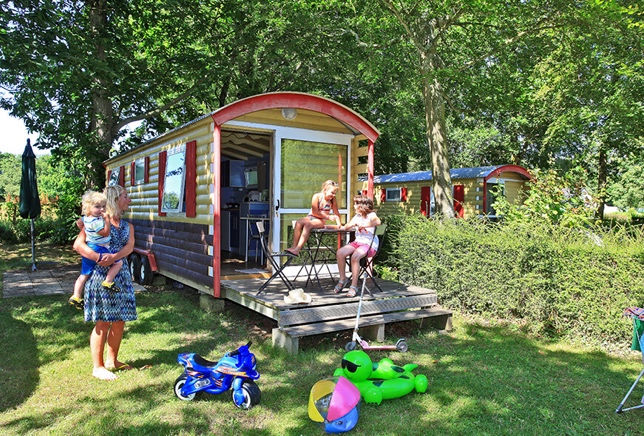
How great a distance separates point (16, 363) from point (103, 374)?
1.01 m

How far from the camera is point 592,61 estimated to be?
991 cm

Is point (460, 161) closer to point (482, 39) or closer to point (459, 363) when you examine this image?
point (482, 39)

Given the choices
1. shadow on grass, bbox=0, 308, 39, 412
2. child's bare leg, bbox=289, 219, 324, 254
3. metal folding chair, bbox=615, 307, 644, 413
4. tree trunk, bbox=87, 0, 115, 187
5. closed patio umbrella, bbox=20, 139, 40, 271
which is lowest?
shadow on grass, bbox=0, 308, 39, 412

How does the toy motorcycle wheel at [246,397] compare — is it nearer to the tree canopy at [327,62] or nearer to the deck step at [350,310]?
the deck step at [350,310]

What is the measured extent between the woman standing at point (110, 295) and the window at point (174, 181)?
2.73 m

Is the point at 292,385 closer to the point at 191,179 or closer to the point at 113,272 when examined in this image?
the point at 113,272

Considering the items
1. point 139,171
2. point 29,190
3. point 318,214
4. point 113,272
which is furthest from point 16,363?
point 29,190

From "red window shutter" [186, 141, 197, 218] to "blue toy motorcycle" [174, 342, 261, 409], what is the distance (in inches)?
121

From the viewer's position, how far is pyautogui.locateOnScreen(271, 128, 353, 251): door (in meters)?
6.23

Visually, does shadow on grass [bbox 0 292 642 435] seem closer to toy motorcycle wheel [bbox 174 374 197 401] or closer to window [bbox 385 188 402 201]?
toy motorcycle wheel [bbox 174 374 197 401]

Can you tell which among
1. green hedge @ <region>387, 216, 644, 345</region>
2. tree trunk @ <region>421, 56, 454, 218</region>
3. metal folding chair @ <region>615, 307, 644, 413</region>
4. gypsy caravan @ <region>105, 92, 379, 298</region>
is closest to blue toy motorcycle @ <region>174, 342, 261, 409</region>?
gypsy caravan @ <region>105, 92, 379, 298</region>

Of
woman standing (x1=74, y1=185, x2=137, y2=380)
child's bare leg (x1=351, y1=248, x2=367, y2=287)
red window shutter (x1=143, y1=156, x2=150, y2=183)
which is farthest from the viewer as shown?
red window shutter (x1=143, y1=156, x2=150, y2=183)

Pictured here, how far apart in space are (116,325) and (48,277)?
5701 millimetres

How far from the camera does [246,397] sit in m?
3.20
